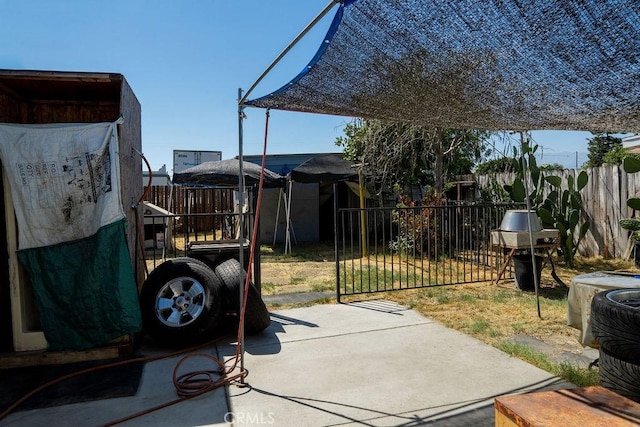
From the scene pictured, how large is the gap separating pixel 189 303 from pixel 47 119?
2.71 m

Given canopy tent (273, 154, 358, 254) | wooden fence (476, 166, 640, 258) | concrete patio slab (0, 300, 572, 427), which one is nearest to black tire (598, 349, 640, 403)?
concrete patio slab (0, 300, 572, 427)

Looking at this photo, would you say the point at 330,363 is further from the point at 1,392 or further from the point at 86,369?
the point at 1,392

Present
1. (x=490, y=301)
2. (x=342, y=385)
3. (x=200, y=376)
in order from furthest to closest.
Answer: (x=490, y=301)
(x=200, y=376)
(x=342, y=385)

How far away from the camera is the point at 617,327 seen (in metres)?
2.39

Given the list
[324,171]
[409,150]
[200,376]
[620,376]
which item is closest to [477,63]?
[620,376]

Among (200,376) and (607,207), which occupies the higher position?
(607,207)

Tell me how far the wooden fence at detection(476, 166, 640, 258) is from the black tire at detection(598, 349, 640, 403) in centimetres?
660

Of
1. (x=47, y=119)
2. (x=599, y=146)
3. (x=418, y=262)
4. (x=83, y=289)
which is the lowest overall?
(x=418, y=262)

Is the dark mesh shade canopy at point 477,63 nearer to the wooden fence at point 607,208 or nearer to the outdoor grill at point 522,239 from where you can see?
the outdoor grill at point 522,239

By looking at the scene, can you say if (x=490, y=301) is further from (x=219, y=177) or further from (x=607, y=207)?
(x=219, y=177)

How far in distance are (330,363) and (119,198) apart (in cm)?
237

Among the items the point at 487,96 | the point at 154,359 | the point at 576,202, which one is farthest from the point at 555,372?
the point at 576,202

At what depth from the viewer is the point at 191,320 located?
4117mm

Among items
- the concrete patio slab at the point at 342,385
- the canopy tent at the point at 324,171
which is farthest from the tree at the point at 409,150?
the concrete patio slab at the point at 342,385
